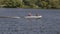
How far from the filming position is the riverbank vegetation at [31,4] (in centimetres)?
10741

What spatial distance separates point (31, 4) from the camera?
357 feet

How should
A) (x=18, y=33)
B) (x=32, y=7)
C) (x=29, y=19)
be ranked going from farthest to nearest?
(x=32, y=7)
(x=29, y=19)
(x=18, y=33)

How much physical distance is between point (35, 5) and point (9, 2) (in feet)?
36.7

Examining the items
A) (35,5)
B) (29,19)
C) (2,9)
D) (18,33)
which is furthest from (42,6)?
(18,33)

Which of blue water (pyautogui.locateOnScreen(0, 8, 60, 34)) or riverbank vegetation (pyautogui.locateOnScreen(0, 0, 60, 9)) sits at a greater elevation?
blue water (pyautogui.locateOnScreen(0, 8, 60, 34))

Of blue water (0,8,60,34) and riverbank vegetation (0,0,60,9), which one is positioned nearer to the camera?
blue water (0,8,60,34)

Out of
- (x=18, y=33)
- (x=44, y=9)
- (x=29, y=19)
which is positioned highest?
(x=18, y=33)

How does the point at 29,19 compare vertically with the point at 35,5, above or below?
above

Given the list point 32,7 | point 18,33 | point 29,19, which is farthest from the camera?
point 32,7

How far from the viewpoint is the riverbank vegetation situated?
107 m

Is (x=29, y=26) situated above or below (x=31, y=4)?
above

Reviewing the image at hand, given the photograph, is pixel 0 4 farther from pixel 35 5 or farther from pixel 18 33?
pixel 18 33

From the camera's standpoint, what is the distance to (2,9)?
11888 cm

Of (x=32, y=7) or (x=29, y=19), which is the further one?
(x=32, y=7)
